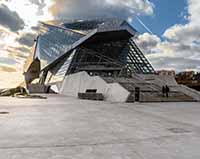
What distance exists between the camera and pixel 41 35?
218 feet

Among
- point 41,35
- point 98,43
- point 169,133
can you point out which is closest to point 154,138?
point 169,133

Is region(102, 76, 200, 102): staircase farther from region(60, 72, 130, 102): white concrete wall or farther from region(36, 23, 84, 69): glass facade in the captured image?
region(36, 23, 84, 69): glass facade

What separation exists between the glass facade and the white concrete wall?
475 inches

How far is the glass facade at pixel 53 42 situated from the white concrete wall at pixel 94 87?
12059 mm

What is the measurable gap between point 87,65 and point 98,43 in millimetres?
6647

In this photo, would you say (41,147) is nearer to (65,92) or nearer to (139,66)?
(65,92)

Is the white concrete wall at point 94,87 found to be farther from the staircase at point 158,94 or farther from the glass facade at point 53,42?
the glass facade at point 53,42

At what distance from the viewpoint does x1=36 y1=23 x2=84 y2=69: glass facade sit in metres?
49.8

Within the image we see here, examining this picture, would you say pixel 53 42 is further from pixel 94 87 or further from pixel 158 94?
pixel 158 94

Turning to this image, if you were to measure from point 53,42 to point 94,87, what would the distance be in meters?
33.0

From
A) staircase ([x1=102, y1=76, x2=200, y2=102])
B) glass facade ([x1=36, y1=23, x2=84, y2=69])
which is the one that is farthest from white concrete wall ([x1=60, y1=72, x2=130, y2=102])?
glass facade ([x1=36, y1=23, x2=84, y2=69])

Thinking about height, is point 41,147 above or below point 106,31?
below

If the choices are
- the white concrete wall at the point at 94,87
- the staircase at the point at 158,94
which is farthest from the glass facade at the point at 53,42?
the staircase at the point at 158,94

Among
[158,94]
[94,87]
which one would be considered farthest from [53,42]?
[158,94]
